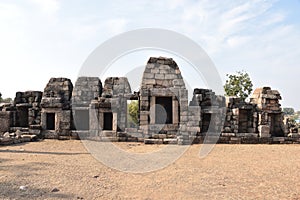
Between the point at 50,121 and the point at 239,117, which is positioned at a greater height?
the point at 239,117

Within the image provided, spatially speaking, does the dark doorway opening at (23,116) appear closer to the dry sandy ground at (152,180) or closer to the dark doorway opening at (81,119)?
the dark doorway opening at (81,119)

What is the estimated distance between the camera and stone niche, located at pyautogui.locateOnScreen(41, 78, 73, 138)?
13250 millimetres

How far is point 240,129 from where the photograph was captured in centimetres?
1368

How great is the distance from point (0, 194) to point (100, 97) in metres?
9.49

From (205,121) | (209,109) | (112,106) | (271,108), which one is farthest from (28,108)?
(271,108)

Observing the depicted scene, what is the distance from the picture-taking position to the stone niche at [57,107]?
13.2 metres

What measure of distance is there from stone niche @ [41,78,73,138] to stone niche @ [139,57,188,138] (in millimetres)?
4168

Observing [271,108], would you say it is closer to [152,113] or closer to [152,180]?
[152,113]

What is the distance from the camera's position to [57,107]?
1360 centimetres

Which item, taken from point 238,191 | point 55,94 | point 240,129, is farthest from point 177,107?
point 238,191

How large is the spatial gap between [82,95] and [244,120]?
900 centimetres

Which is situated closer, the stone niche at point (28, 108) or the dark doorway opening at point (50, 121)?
the stone niche at point (28, 108)

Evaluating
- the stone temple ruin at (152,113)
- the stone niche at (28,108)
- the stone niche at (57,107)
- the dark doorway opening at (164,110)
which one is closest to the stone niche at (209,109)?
the stone temple ruin at (152,113)

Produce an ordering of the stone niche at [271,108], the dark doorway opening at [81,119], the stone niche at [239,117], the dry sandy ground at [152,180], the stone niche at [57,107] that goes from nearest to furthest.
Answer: the dry sandy ground at [152,180], the stone niche at [239,117], the stone niche at [57,107], the stone niche at [271,108], the dark doorway opening at [81,119]
